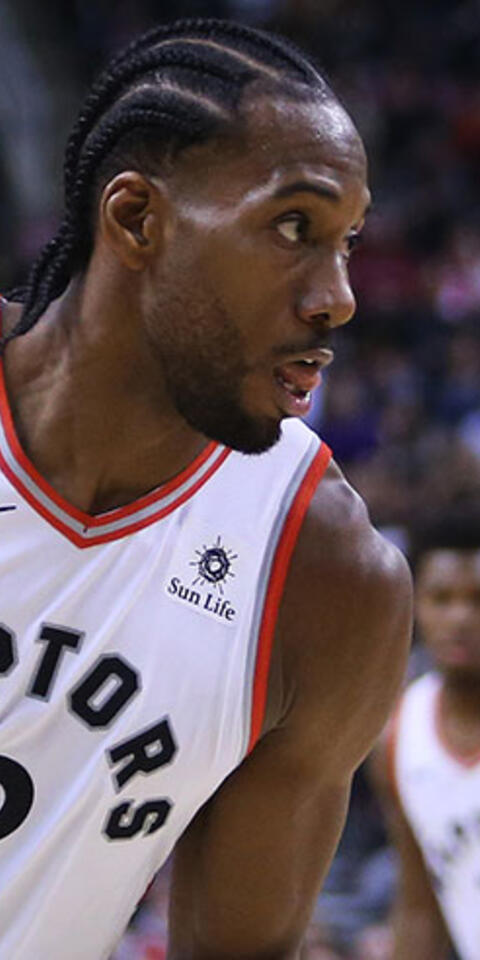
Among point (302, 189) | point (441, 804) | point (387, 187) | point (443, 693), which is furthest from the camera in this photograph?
point (387, 187)

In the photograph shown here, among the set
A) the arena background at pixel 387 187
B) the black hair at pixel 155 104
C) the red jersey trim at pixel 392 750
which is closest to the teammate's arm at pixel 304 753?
the black hair at pixel 155 104

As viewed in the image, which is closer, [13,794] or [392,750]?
[13,794]

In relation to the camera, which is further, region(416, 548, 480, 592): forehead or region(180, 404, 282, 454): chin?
region(416, 548, 480, 592): forehead

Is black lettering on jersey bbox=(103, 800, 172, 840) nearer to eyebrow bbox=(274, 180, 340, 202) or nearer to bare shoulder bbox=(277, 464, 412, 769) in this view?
bare shoulder bbox=(277, 464, 412, 769)

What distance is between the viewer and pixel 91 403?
2494 millimetres

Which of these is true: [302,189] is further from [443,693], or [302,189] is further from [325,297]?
[443,693]

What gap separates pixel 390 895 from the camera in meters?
6.09

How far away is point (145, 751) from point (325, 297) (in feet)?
2.21

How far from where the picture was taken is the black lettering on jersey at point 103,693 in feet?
8.07

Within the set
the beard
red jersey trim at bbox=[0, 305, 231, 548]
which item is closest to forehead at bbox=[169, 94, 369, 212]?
the beard

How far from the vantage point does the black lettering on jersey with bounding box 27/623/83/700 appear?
8.02 ft

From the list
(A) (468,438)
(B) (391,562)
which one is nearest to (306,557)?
(B) (391,562)

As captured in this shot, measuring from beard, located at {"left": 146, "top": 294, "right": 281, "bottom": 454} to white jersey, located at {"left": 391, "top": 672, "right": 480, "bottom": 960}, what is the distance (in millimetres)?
2745

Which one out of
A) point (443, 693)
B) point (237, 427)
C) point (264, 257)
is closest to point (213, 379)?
→ point (237, 427)
